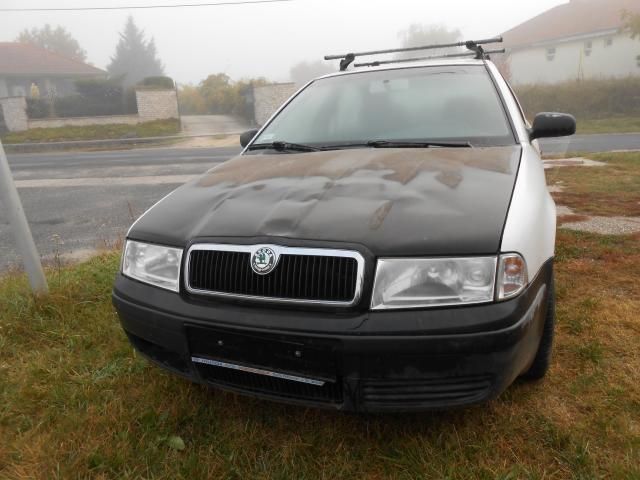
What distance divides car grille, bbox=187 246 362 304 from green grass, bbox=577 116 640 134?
19599mm

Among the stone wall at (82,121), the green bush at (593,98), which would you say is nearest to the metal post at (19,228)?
the stone wall at (82,121)

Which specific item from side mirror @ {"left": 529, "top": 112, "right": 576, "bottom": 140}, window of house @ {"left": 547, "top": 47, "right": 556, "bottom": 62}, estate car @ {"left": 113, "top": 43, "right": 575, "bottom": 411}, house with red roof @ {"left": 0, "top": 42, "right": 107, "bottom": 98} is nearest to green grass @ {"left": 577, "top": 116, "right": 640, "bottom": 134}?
side mirror @ {"left": 529, "top": 112, "right": 576, "bottom": 140}

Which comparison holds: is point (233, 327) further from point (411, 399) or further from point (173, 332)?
point (411, 399)

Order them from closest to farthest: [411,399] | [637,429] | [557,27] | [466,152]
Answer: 1. [411,399]
2. [637,429]
3. [466,152]
4. [557,27]

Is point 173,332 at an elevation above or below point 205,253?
below

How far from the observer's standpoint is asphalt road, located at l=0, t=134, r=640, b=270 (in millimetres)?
5629

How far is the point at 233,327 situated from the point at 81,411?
3.69 feet

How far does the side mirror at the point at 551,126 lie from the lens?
2924 mm

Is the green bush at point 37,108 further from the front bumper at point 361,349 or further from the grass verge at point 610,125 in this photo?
the front bumper at point 361,349

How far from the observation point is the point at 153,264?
83.1 inches

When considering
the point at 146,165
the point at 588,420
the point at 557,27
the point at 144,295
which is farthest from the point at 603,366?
the point at 557,27

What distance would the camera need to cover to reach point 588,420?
6.99ft

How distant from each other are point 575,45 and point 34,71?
41793mm

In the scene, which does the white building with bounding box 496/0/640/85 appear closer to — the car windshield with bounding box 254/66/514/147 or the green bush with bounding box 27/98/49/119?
the green bush with bounding box 27/98/49/119
